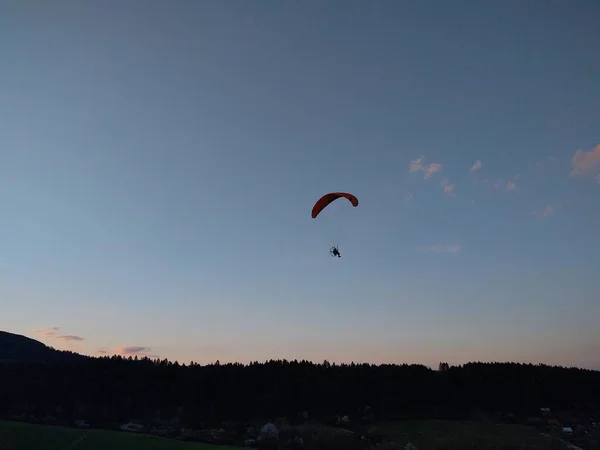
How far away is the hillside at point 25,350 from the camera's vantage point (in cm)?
11894

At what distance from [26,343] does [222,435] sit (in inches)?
4235

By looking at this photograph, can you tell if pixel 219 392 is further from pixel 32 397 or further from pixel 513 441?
pixel 513 441

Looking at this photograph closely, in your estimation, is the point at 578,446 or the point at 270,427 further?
the point at 270,427

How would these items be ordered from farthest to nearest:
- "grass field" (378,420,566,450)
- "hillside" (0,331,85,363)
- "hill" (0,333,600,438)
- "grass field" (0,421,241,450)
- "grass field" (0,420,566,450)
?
"hillside" (0,331,85,363), "hill" (0,333,600,438), "grass field" (378,420,566,450), "grass field" (0,420,566,450), "grass field" (0,421,241,450)

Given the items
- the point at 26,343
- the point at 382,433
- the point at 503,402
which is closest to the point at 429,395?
the point at 503,402

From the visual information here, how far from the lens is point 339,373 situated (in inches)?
2665

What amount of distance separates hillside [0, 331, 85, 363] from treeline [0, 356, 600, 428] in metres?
50.3

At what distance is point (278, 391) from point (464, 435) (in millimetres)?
27507

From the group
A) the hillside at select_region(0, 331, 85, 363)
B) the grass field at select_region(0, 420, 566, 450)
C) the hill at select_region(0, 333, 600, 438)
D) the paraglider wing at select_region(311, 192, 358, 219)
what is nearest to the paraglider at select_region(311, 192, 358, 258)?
the paraglider wing at select_region(311, 192, 358, 219)

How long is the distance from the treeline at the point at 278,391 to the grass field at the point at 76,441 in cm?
2706

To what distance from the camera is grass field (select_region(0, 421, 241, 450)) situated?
94.2 feet

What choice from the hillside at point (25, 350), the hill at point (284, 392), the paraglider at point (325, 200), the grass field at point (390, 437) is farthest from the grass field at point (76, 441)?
the hillside at point (25, 350)

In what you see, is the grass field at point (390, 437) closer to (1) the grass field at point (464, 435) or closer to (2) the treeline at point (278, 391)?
(1) the grass field at point (464, 435)

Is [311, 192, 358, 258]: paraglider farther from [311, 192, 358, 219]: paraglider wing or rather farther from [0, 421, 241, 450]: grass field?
[0, 421, 241, 450]: grass field
